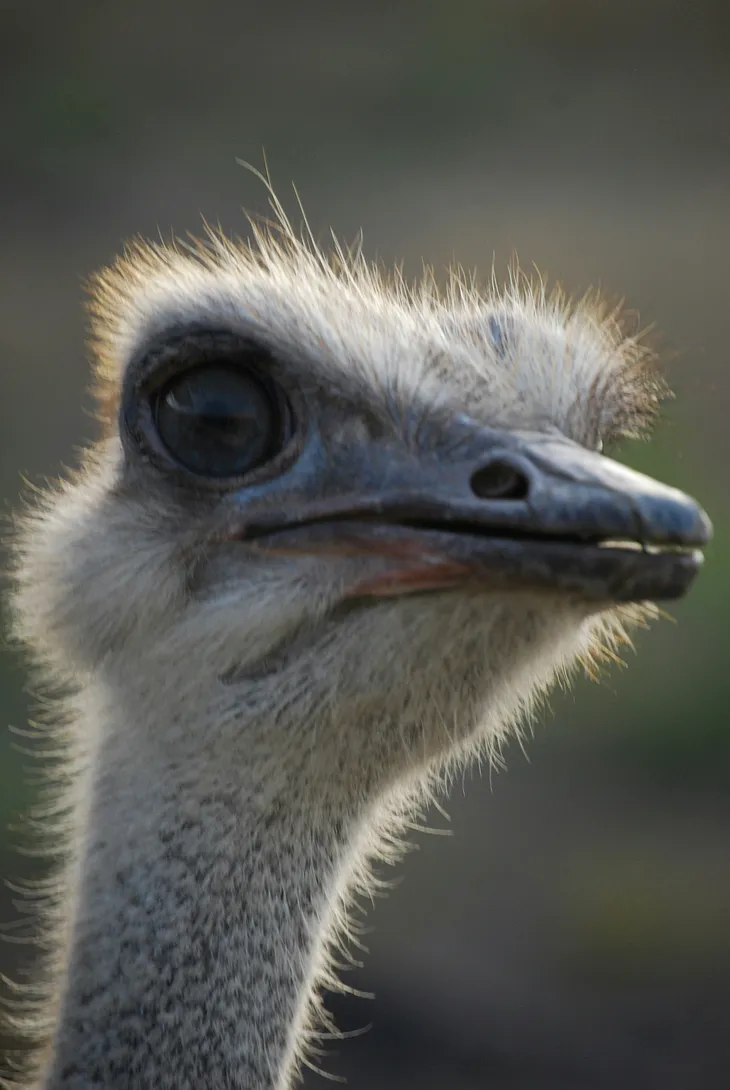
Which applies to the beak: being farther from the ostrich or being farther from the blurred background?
the blurred background

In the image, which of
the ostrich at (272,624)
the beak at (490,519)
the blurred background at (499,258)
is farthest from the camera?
the blurred background at (499,258)

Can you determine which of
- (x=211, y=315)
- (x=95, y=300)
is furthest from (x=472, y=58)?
(x=211, y=315)

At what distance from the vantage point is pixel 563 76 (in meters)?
4.91

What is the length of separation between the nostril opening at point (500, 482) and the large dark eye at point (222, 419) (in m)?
0.23

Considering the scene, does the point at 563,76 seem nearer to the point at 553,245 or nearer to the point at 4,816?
the point at 553,245

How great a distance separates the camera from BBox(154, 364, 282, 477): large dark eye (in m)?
1.47

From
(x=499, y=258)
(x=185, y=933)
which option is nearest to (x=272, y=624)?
(x=185, y=933)

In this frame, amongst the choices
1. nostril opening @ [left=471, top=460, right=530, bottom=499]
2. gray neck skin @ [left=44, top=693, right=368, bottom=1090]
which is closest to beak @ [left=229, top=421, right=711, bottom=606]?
nostril opening @ [left=471, top=460, right=530, bottom=499]

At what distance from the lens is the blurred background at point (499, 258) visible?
170 inches

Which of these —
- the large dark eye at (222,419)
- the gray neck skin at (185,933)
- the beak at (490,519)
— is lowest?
the gray neck skin at (185,933)

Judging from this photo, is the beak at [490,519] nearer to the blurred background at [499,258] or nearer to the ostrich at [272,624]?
the ostrich at [272,624]

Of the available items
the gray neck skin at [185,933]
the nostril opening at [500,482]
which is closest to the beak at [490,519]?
the nostril opening at [500,482]

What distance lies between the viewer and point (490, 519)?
131 centimetres

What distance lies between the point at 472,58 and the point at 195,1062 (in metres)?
4.76
